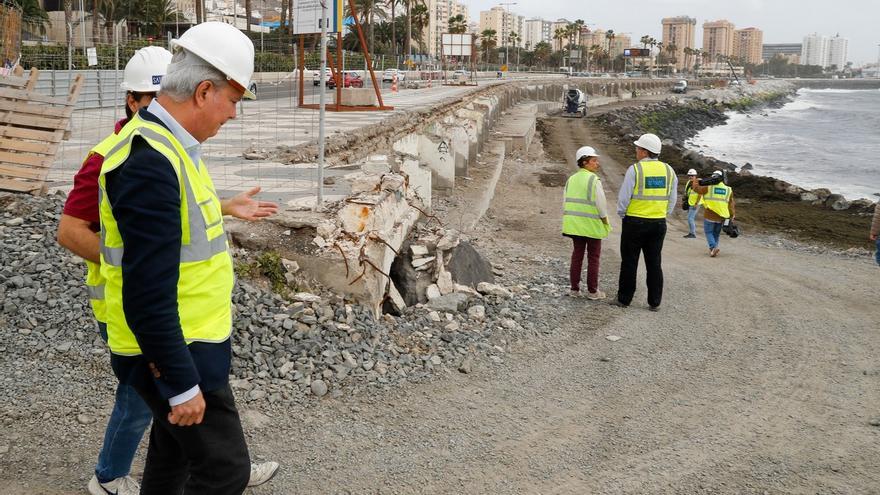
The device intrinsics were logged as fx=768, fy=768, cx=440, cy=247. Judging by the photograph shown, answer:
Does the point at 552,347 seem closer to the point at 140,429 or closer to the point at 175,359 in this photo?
the point at 140,429

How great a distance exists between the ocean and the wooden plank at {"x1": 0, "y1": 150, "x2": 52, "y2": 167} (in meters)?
25.5

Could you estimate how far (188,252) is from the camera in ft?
8.17

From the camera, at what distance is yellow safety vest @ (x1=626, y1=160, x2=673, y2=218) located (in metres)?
8.44

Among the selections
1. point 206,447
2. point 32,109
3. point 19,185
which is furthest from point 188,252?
point 32,109

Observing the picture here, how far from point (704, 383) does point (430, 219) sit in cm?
549

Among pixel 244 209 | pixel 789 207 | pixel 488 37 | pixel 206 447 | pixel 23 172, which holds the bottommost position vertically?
pixel 789 207

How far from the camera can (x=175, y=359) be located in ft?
7.93

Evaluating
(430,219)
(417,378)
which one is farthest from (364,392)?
(430,219)

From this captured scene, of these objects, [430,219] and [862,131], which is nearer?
[430,219]

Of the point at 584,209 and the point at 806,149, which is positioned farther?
the point at 806,149

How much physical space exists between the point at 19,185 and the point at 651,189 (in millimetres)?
6466

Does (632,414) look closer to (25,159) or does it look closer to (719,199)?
(25,159)

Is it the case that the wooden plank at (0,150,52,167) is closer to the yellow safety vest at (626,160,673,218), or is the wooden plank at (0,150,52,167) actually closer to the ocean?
the yellow safety vest at (626,160,673,218)

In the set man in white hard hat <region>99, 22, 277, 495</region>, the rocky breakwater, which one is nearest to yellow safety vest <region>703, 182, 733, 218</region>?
the rocky breakwater
